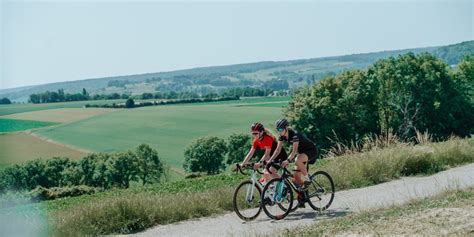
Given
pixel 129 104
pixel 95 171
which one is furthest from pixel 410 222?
pixel 129 104

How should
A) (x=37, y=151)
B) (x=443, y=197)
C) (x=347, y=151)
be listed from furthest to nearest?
(x=37, y=151)
(x=347, y=151)
(x=443, y=197)

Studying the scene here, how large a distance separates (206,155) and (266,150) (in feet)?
166

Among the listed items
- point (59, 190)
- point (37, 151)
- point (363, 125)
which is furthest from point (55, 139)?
point (363, 125)

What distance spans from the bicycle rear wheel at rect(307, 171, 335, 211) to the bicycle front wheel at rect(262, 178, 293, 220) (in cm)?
47

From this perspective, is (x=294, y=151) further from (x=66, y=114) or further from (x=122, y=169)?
(x=66, y=114)

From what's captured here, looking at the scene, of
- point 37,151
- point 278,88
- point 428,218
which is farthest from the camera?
point 278,88

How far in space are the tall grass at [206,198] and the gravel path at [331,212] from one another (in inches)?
12.9

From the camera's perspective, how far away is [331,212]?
10.3 meters

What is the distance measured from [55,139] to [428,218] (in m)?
62.4

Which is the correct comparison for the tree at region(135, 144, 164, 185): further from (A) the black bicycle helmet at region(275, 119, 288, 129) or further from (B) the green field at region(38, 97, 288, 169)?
(A) the black bicycle helmet at region(275, 119, 288, 129)

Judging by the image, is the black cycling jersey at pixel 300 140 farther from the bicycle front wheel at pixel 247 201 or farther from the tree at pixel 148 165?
the tree at pixel 148 165

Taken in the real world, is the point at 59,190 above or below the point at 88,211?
below

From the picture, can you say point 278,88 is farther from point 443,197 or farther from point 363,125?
point 443,197

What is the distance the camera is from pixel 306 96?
45.5 m
